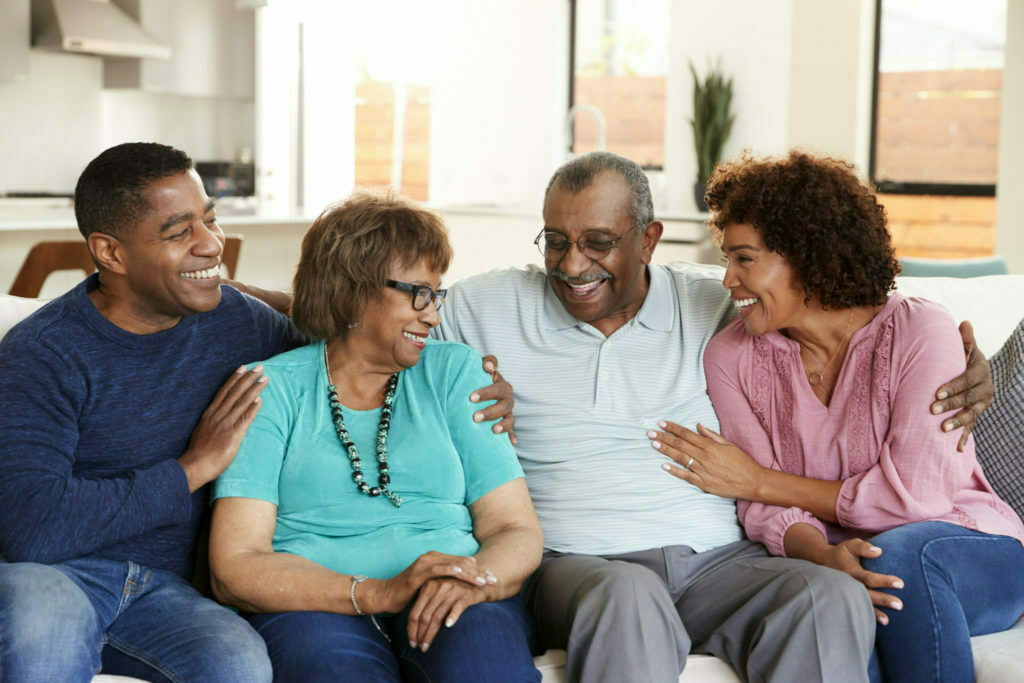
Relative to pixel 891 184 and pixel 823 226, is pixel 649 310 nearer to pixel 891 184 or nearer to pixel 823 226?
pixel 823 226

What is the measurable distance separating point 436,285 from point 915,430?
0.92 metres

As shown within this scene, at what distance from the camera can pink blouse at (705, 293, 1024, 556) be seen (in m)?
1.93

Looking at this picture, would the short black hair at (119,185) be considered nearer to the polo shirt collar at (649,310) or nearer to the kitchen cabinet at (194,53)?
the polo shirt collar at (649,310)

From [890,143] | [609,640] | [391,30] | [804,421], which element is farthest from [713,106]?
[609,640]

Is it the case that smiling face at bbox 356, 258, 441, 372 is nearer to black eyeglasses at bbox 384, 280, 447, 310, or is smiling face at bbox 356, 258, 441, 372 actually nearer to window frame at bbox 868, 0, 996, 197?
black eyeglasses at bbox 384, 280, 447, 310

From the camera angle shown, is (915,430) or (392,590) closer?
(392,590)

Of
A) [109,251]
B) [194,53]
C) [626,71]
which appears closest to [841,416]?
[109,251]

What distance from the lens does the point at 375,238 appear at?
A: 6.27 ft

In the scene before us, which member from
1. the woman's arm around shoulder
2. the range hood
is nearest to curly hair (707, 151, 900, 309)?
the woman's arm around shoulder

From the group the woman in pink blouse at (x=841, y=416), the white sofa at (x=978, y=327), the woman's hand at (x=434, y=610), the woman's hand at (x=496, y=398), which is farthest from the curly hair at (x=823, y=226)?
the woman's hand at (x=434, y=610)

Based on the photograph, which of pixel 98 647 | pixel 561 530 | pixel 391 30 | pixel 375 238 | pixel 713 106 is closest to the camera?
pixel 98 647

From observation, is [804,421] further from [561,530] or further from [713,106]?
[713,106]

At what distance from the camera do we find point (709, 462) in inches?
81.4

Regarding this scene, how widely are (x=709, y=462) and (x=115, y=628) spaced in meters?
1.12
